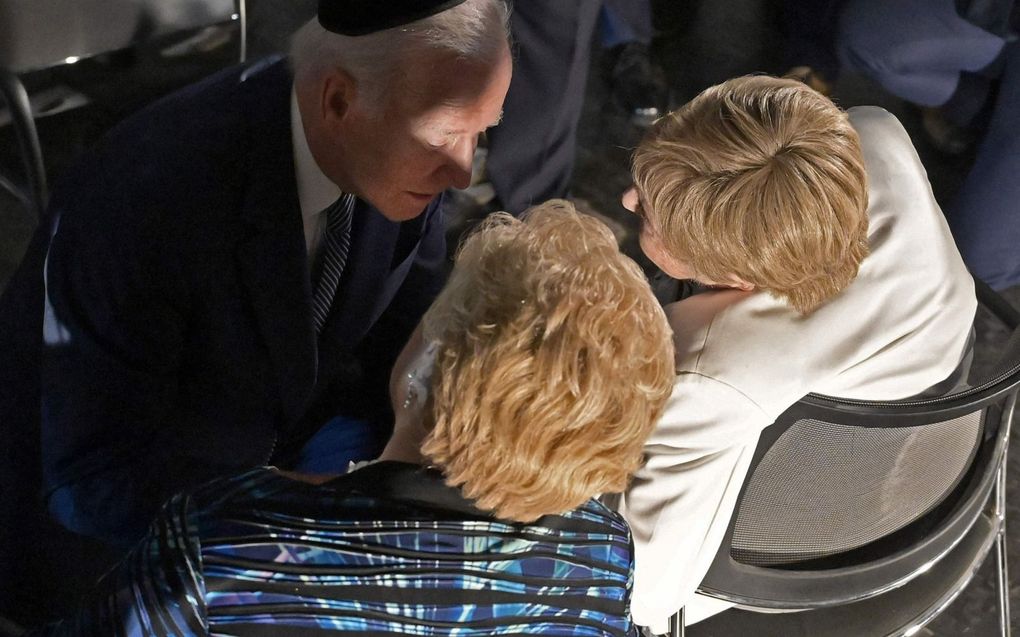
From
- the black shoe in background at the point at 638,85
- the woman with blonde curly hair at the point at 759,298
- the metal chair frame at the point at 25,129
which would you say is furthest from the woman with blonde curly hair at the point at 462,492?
the black shoe in background at the point at 638,85

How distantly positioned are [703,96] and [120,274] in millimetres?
762

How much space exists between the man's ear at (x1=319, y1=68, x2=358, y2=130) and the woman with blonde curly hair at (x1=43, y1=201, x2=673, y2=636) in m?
0.36

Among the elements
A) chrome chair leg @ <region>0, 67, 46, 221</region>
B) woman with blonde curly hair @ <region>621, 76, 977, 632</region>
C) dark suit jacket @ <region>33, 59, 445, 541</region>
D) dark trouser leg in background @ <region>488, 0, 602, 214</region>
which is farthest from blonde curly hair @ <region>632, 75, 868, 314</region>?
chrome chair leg @ <region>0, 67, 46, 221</region>

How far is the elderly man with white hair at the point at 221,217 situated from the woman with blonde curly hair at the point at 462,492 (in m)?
0.31

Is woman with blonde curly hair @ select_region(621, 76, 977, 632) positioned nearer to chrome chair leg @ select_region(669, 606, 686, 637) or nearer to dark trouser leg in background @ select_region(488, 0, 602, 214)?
chrome chair leg @ select_region(669, 606, 686, 637)

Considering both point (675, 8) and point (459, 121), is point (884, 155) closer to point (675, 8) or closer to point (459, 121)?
point (459, 121)

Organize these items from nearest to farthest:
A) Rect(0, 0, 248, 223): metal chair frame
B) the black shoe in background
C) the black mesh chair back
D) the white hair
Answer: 1. the black mesh chair back
2. the white hair
3. Rect(0, 0, 248, 223): metal chair frame
4. the black shoe in background

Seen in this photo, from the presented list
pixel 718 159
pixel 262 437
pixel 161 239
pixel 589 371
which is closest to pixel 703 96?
pixel 718 159

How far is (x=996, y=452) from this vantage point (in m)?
1.36

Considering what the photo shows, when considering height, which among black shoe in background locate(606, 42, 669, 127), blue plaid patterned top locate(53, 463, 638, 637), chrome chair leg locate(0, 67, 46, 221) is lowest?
black shoe in background locate(606, 42, 669, 127)

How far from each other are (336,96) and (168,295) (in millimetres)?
334

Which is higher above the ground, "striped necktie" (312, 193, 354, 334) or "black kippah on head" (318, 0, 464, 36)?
"black kippah on head" (318, 0, 464, 36)

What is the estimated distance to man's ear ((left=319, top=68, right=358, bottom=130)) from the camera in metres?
1.24

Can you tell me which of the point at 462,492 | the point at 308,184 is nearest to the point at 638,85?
the point at 308,184
